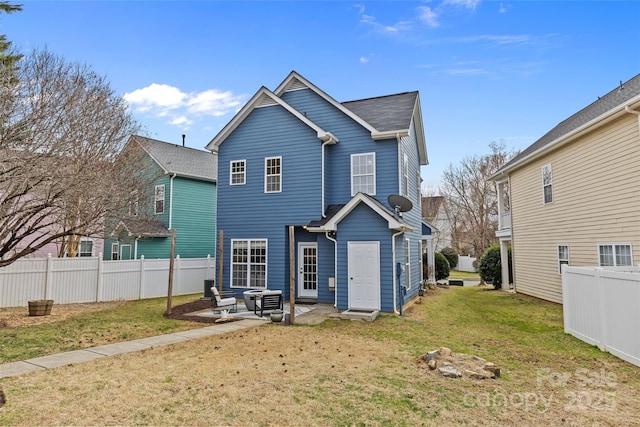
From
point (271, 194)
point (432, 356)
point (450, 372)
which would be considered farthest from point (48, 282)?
point (450, 372)

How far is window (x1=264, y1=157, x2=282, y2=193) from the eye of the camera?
48.5 ft

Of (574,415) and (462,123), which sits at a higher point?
(462,123)

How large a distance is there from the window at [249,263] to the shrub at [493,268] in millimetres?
13588

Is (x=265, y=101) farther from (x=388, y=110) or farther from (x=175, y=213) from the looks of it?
(x=175, y=213)

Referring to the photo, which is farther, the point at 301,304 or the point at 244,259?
the point at 244,259

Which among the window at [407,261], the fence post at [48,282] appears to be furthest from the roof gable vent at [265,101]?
the fence post at [48,282]

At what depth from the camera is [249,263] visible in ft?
49.3

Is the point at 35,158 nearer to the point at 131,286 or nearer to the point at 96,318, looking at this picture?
the point at 96,318

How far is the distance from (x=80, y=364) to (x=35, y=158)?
6.17 metres

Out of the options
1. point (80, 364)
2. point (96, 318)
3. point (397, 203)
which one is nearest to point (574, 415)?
point (80, 364)

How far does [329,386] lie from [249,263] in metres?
10.1

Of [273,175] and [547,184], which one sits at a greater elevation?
[273,175]

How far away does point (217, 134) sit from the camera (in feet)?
51.5

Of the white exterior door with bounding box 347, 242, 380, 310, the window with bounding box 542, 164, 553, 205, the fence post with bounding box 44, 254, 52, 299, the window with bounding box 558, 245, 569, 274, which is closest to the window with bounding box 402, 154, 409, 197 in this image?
the white exterior door with bounding box 347, 242, 380, 310
